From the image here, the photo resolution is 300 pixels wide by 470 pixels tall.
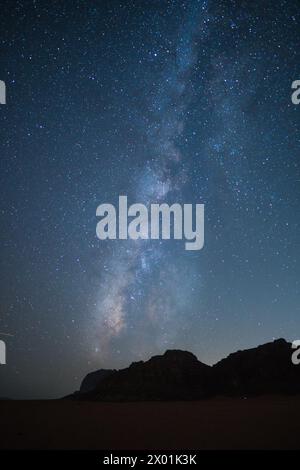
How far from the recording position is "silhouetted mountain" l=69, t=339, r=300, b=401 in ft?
100

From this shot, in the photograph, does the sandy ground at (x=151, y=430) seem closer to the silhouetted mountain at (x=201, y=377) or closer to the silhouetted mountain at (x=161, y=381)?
the silhouetted mountain at (x=201, y=377)

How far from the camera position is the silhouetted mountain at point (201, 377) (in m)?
30.6

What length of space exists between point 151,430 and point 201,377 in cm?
2339

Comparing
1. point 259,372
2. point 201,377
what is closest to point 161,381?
point 201,377

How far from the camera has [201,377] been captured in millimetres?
33781

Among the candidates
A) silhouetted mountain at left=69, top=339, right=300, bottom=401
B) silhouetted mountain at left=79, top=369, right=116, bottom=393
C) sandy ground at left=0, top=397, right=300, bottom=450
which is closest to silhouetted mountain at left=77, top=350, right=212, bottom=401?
silhouetted mountain at left=69, top=339, right=300, bottom=401

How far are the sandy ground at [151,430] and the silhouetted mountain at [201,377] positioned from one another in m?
15.5

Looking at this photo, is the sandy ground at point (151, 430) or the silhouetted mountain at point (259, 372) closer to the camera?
the sandy ground at point (151, 430)

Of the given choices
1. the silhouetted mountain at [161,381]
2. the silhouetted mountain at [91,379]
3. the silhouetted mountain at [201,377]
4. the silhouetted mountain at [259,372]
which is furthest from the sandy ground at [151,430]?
the silhouetted mountain at [91,379]

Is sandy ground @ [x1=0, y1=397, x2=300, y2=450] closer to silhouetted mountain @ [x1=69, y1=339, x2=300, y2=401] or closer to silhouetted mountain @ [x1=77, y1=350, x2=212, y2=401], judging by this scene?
silhouetted mountain @ [x1=69, y1=339, x2=300, y2=401]

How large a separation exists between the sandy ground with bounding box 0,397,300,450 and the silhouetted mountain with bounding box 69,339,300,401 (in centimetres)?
1554
